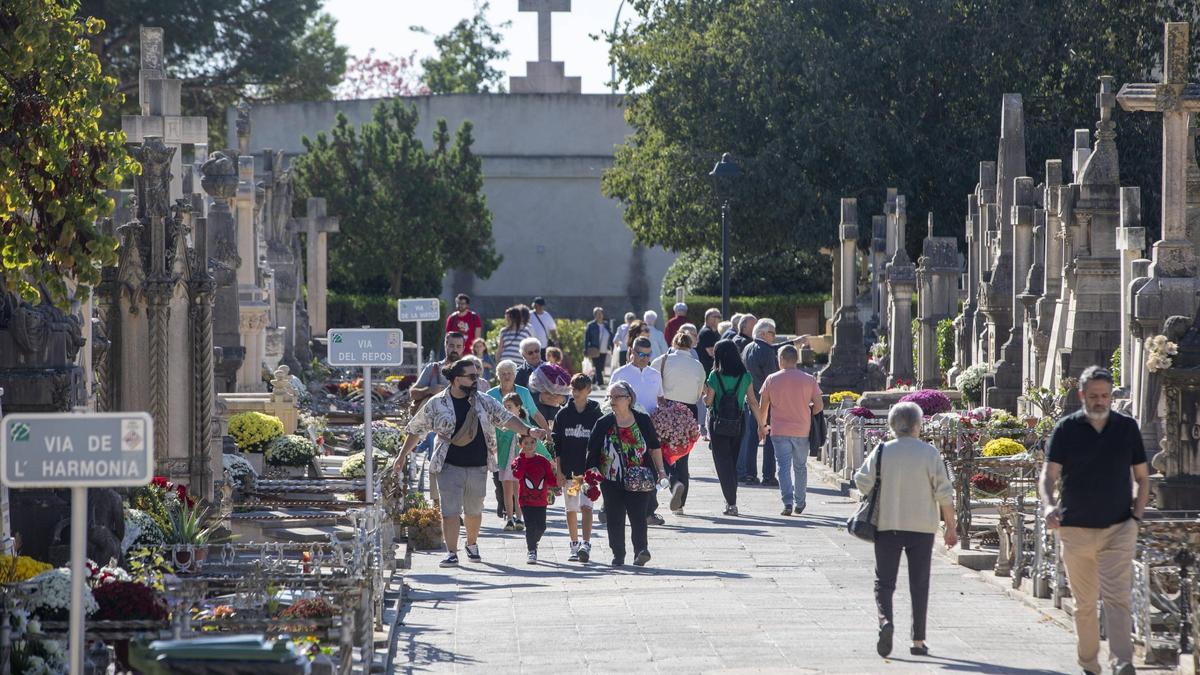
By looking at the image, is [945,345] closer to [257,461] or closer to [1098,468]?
[257,461]

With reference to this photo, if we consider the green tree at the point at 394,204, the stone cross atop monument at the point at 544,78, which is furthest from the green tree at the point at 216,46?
the stone cross atop monument at the point at 544,78

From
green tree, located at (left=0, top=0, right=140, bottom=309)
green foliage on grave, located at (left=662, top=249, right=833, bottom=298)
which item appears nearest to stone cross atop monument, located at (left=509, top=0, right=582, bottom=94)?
green foliage on grave, located at (left=662, top=249, right=833, bottom=298)

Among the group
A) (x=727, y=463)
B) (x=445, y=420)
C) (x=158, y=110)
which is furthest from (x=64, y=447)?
(x=158, y=110)

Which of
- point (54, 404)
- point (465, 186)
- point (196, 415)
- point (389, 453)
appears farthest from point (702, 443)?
point (465, 186)

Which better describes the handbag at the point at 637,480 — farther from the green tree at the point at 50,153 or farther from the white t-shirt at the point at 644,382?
the green tree at the point at 50,153

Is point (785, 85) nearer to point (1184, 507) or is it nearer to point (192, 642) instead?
point (1184, 507)

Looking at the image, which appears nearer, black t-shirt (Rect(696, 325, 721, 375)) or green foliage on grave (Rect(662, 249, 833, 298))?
black t-shirt (Rect(696, 325, 721, 375))

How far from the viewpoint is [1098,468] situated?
10.1 m

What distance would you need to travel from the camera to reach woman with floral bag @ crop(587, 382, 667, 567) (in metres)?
14.9

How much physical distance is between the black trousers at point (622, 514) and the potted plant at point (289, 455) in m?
5.46

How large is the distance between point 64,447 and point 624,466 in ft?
24.8

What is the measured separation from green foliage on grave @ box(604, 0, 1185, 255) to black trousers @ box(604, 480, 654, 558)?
1046 inches

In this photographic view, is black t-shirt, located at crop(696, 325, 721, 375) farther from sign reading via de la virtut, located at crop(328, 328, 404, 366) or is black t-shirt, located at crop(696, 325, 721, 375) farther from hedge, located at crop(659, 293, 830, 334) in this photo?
hedge, located at crop(659, 293, 830, 334)

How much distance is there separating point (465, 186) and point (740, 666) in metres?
41.0
